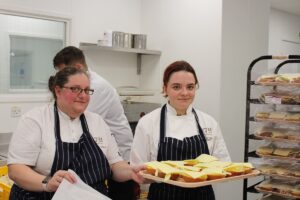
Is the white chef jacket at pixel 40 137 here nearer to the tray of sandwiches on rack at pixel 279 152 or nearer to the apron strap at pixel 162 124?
the apron strap at pixel 162 124

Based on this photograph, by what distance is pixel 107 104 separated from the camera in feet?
7.88

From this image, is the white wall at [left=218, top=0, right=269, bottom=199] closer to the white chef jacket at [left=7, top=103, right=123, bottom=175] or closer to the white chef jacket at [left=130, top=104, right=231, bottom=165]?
the white chef jacket at [left=130, top=104, right=231, bottom=165]

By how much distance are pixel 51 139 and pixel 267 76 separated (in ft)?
6.01

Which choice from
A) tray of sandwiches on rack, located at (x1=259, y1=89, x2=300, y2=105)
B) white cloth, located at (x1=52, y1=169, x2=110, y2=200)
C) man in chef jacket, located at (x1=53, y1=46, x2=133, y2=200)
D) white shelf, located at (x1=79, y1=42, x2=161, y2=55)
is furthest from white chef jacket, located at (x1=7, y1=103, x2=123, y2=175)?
white shelf, located at (x1=79, y1=42, x2=161, y2=55)

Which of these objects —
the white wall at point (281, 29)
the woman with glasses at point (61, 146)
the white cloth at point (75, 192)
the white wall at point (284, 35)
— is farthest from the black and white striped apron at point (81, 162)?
the white wall at point (281, 29)

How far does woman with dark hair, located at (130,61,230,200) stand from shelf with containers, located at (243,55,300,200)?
1.07 meters

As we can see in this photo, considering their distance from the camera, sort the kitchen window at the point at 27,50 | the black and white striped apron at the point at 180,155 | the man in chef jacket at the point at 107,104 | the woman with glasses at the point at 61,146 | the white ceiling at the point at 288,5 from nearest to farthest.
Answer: the woman with glasses at the point at 61,146
the black and white striped apron at the point at 180,155
the man in chef jacket at the point at 107,104
the kitchen window at the point at 27,50
the white ceiling at the point at 288,5

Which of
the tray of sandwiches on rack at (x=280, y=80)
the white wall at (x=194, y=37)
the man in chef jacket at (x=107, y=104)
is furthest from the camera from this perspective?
the white wall at (x=194, y=37)

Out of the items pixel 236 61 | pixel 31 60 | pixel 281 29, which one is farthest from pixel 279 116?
pixel 281 29

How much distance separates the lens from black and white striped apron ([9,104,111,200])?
64.8 inches

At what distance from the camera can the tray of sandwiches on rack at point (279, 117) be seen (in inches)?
108

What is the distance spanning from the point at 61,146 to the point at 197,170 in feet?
1.97

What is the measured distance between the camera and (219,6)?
3527 millimetres

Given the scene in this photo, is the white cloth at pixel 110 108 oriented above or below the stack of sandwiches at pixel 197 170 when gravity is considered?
above
